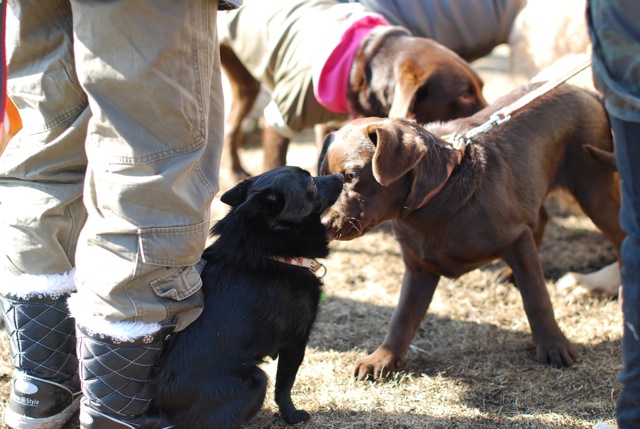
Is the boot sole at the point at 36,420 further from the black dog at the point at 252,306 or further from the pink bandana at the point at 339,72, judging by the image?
the pink bandana at the point at 339,72

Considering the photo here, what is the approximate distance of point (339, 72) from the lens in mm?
4301

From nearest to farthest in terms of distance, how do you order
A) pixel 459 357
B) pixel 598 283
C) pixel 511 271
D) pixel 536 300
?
pixel 536 300
pixel 459 357
pixel 598 283
pixel 511 271

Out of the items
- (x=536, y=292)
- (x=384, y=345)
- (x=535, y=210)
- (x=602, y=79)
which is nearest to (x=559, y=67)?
(x=535, y=210)

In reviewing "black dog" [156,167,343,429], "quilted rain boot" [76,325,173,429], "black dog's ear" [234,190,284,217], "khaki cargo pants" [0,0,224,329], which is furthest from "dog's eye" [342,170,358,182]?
"quilted rain boot" [76,325,173,429]

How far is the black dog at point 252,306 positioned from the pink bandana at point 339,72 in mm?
1520

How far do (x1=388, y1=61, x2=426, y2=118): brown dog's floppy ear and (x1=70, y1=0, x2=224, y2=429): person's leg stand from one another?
1823mm

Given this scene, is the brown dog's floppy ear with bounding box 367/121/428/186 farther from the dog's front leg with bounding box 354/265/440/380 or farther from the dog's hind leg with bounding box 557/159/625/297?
the dog's hind leg with bounding box 557/159/625/297

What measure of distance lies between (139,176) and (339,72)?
2473mm

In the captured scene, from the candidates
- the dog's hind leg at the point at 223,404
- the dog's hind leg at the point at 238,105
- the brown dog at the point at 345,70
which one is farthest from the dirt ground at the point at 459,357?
the dog's hind leg at the point at 238,105

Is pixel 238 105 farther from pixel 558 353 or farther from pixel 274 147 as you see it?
pixel 558 353

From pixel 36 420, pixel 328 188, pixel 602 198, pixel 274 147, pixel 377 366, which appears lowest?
pixel 274 147

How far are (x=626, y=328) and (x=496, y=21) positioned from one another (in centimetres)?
391

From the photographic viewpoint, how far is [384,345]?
315 cm

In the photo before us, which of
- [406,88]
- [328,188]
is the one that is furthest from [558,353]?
[406,88]
